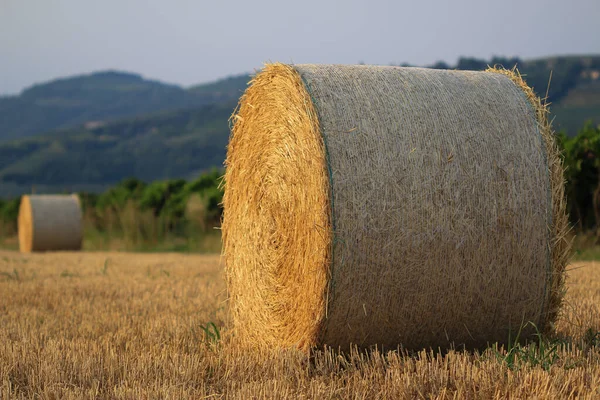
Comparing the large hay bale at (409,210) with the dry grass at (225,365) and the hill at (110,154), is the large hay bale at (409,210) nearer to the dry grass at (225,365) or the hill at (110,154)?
the dry grass at (225,365)

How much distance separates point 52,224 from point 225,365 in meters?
13.4

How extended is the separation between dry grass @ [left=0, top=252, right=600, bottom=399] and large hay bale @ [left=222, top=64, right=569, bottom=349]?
0.28 metres

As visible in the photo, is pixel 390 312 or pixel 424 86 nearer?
pixel 390 312

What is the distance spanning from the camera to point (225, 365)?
14.5 ft

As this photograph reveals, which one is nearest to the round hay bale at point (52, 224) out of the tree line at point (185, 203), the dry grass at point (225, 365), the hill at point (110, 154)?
the tree line at point (185, 203)

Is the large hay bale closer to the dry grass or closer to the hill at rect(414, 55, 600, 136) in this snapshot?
the dry grass

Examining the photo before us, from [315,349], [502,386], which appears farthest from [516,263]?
[315,349]

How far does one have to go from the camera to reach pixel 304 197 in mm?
4734

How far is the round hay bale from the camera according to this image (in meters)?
16.5

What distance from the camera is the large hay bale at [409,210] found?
4.42 metres

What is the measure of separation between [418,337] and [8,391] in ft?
8.37

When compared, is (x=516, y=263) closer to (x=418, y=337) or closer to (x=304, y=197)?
(x=418, y=337)

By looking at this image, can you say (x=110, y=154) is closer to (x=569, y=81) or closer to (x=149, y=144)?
(x=149, y=144)

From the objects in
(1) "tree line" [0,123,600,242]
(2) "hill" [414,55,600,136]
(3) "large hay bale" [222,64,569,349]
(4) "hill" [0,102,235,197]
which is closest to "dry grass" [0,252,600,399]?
(3) "large hay bale" [222,64,569,349]
